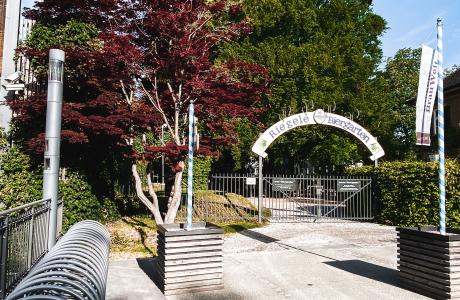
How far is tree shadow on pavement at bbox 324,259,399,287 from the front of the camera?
292 inches

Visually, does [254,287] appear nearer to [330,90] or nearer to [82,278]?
[82,278]

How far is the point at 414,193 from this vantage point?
13.5 m

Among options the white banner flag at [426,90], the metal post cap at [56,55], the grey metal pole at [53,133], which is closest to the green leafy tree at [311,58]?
the white banner flag at [426,90]

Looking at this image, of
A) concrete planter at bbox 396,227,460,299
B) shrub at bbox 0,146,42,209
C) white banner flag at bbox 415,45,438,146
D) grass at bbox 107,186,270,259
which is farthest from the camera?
shrub at bbox 0,146,42,209

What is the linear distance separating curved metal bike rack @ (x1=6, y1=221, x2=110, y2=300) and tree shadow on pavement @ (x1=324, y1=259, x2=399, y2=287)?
5.16 m

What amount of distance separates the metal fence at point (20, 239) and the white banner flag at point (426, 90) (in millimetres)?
6831

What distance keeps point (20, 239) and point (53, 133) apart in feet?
5.50

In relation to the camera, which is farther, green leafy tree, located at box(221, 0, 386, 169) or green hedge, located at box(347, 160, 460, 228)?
green leafy tree, located at box(221, 0, 386, 169)

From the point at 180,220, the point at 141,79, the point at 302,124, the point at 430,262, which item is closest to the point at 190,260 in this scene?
Result: the point at 430,262

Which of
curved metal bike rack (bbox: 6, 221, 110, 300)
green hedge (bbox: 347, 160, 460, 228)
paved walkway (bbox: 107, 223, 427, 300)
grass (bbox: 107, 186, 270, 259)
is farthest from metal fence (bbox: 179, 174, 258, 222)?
curved metal bike rack (bbox: 6, 221, 110, 300)

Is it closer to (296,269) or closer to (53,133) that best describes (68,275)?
(53,133)

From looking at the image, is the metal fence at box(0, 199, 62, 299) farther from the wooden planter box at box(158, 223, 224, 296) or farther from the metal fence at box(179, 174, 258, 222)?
the metal fence at box(179, 174, 258, 222)

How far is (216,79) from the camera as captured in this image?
11.0m

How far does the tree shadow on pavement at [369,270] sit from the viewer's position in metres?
7.42
